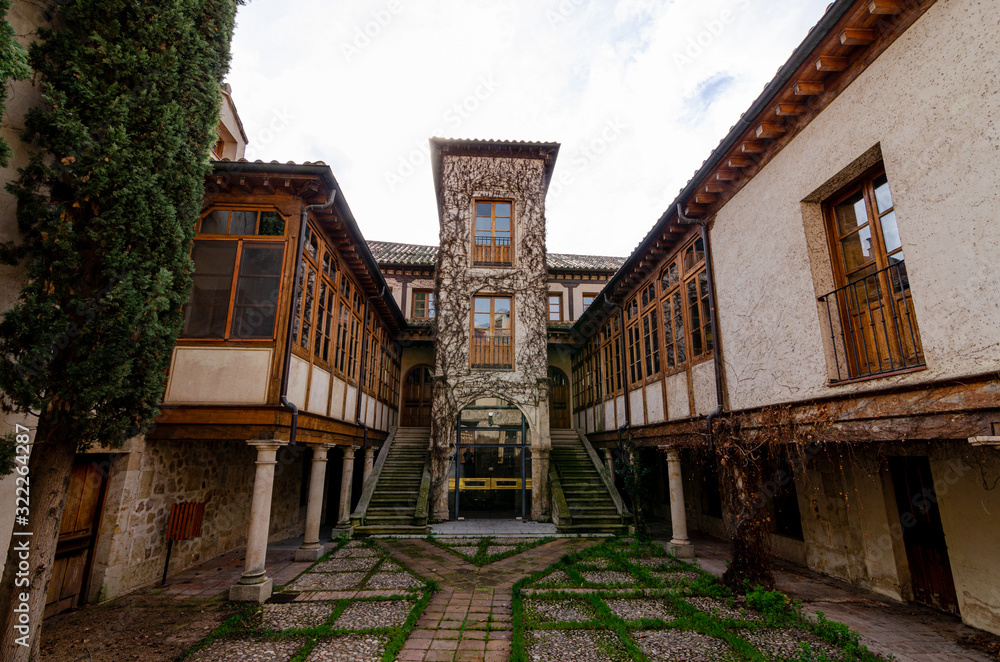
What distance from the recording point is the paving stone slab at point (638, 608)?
18.7 feet

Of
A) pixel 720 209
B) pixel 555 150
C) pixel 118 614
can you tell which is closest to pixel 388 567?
pixel 118 614

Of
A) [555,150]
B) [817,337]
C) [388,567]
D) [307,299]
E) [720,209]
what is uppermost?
[555,150]

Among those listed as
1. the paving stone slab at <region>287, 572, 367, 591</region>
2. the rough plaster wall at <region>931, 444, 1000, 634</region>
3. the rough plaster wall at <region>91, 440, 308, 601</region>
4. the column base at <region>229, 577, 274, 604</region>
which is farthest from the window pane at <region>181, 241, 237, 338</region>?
the rough plaster wall at <region>931, 444, 1000, 634</region>

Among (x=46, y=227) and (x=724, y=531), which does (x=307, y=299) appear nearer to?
A: (x=46, y=227)

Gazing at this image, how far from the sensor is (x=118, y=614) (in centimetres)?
570

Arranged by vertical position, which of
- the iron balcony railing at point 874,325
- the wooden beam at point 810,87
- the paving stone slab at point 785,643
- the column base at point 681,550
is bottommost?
the paving stone slab at point 785,643

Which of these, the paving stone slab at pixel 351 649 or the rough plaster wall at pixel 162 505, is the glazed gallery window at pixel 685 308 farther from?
the rough plaster wall at pixel 162 505

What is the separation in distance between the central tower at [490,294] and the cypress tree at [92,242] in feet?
27.9

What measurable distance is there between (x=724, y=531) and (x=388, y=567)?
7.40 m

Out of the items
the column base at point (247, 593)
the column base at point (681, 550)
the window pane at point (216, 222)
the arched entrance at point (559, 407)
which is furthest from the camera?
the arched entrance at point (559, 407)

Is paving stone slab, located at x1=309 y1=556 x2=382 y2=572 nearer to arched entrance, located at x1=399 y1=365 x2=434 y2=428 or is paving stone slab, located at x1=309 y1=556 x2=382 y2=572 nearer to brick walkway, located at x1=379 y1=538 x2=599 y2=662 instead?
brick walkway, located at x1=379 y1=538 x2=599 y2=662

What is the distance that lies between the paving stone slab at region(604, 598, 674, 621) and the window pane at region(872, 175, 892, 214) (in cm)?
524

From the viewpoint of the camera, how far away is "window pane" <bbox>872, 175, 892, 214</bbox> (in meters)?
4.71

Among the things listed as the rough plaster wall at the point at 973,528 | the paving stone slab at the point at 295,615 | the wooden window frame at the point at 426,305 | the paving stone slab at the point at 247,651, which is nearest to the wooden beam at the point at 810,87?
the rough plaster wall at the point at 973,528
